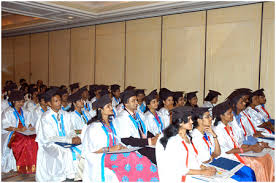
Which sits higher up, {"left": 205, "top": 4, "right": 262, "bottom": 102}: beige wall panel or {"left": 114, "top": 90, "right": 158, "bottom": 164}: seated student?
{"left": 205, "top": 4, "right": 262, "bottom": 102}: beige wall panel

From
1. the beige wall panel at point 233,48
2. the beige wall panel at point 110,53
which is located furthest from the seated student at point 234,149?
the beige wall panel at point 110,53

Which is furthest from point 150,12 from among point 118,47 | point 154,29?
point 118,47

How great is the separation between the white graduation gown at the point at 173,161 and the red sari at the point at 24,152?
2.80 m

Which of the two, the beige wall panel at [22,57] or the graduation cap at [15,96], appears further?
the beige wall panel at [22,57]

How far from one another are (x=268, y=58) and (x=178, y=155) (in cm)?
586

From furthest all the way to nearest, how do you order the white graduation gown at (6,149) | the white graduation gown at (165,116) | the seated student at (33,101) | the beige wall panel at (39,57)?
1. the beige wall panel at (39,57)
2. the seated student at (33,101)
3. the white graduation gown at (165,116)
4. the white graduation gown at (6,149)

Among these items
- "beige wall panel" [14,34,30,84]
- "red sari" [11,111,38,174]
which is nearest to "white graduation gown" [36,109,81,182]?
"red sari" [11,111,38,174]

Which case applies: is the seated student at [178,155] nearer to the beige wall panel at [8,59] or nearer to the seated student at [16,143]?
the seated student at [16,143]

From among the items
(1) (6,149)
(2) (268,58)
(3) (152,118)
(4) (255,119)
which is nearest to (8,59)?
(1) (6,149)

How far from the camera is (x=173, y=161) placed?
8.87 feet

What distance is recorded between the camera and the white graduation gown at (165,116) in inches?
213

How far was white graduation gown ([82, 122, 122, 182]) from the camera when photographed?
339 cm

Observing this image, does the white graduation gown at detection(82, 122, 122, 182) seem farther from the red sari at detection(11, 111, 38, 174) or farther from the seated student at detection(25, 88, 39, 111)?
the seated student at detection(25, 88, 39, 111)

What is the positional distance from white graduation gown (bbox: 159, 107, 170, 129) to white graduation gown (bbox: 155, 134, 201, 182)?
254cm
